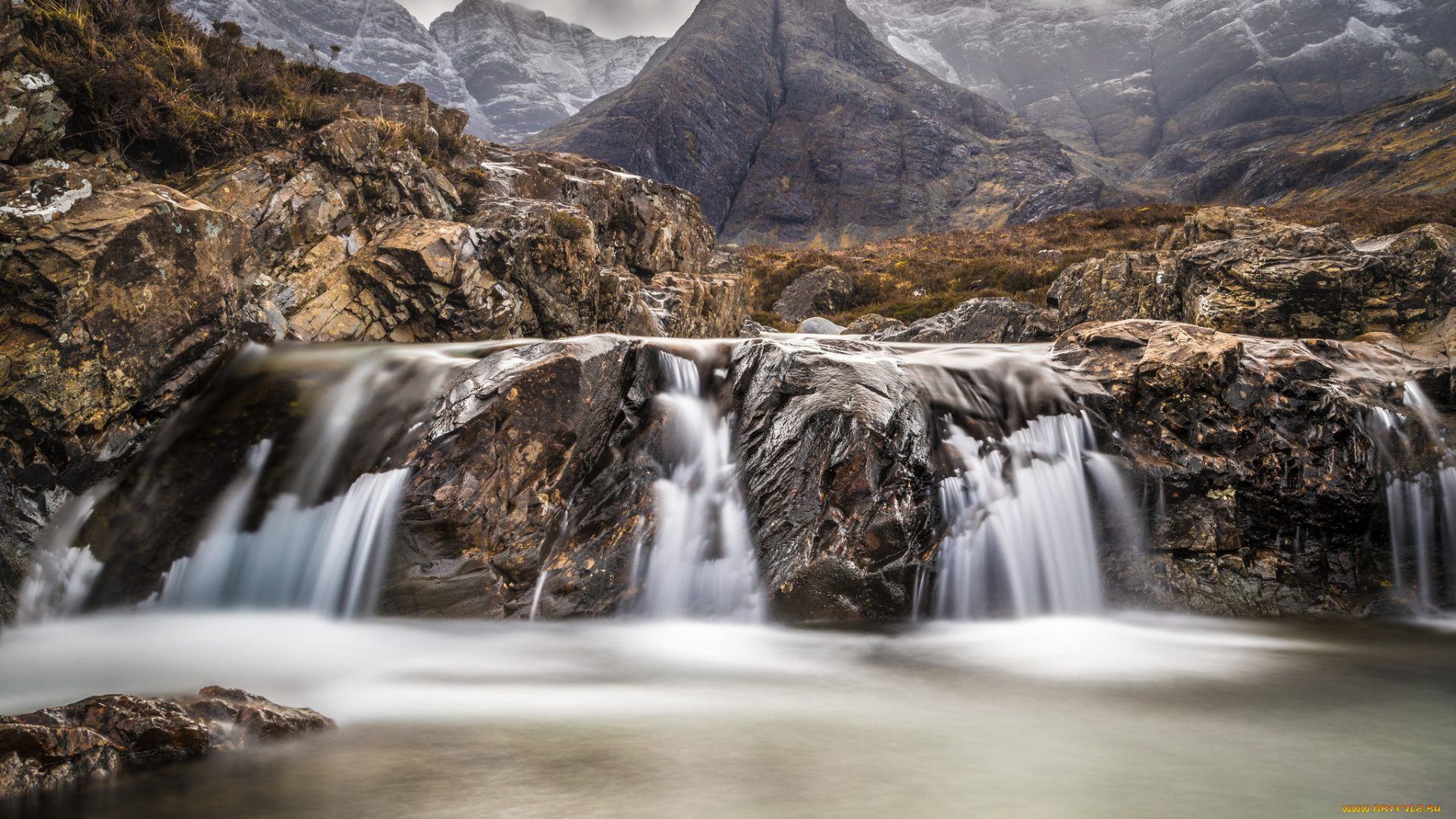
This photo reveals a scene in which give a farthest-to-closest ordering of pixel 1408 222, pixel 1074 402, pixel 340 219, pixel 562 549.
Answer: pixel 1408 222
pixel 340 219
pixel 1074 402
pixel 562 549

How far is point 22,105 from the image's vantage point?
23.0ft

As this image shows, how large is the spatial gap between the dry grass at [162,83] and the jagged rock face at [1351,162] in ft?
149

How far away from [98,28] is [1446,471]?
57.4ft

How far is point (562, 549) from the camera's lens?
6.24 m

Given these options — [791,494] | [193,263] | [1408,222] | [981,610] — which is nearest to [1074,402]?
[981,610]

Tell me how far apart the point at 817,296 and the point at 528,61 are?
15074 centimetres

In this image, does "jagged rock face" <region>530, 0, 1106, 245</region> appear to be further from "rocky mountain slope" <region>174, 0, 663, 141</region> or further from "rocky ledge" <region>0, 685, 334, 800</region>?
"rocky ledge" <region>0, 685, 334, 800</region>

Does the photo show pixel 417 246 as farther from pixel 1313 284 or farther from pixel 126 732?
pixel 1313 284

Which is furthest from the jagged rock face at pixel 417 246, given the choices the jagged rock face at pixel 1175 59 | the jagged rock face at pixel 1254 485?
the jagged rock face at pixel 1175 59

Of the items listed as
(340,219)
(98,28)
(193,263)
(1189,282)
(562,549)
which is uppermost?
(98,28)

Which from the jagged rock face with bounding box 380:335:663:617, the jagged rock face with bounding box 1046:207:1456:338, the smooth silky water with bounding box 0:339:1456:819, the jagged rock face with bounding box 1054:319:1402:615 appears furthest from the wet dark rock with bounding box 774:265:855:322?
the jagged rock face with bounding box 380:335:663:617

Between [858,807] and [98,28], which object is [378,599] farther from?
[98,28]

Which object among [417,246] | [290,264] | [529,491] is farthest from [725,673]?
[290,264]

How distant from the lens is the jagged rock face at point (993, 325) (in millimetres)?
17062
